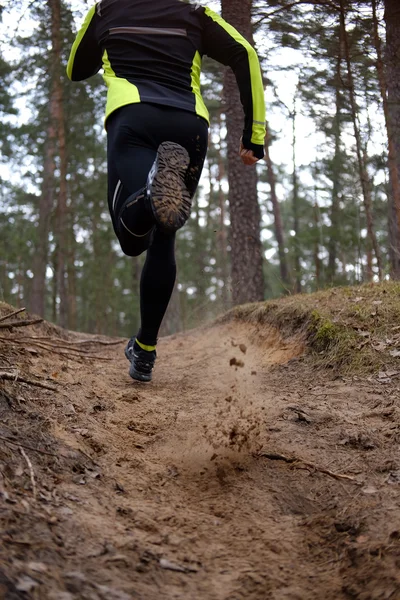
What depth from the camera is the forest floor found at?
1433 mm

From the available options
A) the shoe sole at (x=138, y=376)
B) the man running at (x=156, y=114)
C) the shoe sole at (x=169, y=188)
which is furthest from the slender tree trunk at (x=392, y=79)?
the shoe sole at (x=169, y=188)

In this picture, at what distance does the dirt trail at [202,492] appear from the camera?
1.42 metres

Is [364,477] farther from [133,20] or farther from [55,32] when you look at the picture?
[55,32]

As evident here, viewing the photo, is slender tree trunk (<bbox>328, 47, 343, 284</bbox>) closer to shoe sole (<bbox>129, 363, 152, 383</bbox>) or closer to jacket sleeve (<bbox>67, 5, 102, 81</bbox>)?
jacket sleeve (<bbox>67, 5, 102, 81</bbox>)

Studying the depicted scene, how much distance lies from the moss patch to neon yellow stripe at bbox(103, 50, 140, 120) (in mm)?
1998

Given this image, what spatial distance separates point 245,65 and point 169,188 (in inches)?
45.1

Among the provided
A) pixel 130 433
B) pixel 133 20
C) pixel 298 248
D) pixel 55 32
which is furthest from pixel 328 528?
pixel 298 248

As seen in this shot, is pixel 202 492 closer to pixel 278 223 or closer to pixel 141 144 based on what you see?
pixel 141 144

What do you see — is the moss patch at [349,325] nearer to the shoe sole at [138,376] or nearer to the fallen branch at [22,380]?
the shoe sole at [138,376]

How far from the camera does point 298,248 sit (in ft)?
61.4

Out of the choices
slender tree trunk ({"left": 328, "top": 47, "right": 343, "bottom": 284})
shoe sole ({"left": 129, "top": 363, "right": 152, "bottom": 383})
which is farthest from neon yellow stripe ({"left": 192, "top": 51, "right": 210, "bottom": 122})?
slender tree trunk ({"left": 328, "top": 47, "right": 343, "bottom": 284})

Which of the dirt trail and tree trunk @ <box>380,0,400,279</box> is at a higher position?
tree trunk @ <box>380,0,400,279</box>

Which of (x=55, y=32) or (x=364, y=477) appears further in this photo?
(x=55, y=32)

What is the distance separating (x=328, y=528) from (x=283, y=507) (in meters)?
0.20
